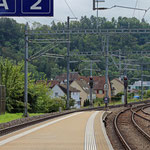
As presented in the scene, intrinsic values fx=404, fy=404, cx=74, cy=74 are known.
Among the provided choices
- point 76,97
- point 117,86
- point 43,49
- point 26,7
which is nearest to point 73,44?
point 117,86

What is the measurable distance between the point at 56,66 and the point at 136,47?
1951 inches

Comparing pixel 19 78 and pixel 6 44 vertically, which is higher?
pixel 6 44

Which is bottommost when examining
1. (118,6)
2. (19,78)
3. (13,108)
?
(13,108)

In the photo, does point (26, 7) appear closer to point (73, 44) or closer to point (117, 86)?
point (73, 44)

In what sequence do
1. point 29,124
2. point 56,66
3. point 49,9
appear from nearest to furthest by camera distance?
point 49,9
point 29,124
point 56,66

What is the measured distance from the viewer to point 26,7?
1355cm

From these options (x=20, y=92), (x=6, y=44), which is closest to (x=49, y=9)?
(x=20, y=92)

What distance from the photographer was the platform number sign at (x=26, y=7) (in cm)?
1342

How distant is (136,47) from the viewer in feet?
352

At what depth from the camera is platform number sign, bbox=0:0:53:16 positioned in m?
13.4

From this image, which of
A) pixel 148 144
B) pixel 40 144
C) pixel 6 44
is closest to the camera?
pixel 40 144

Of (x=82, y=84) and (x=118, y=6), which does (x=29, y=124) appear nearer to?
(x=118, y=6)

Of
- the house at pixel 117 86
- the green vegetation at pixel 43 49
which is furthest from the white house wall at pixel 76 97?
the house at pixel 117 86

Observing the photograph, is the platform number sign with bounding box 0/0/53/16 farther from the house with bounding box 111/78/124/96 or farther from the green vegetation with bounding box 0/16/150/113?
the house with bounding box 111/78/124/96
